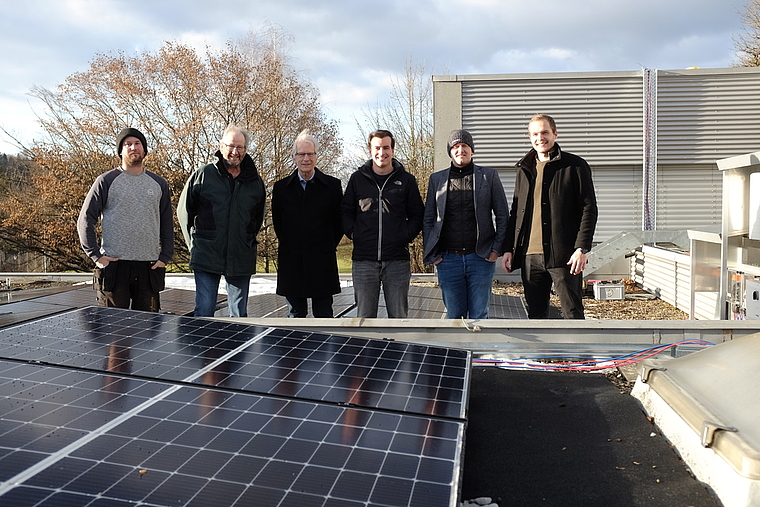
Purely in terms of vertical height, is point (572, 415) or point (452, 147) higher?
point (452, 147)

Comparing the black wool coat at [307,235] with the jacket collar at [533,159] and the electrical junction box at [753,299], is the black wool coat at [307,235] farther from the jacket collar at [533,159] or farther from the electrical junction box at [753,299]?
the electrical junction box at [753,299]

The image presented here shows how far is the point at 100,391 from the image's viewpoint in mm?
1800

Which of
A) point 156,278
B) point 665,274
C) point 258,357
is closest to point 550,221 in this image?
point 258,357

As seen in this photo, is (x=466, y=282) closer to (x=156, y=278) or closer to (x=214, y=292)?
(x=214, y=292)

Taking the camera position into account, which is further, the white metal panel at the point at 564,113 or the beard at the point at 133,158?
the white metal panel at the point at 564,113

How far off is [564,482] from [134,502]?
115 cm

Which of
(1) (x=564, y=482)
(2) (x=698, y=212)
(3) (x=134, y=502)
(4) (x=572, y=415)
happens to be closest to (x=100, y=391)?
(3) (x=134, y=502)

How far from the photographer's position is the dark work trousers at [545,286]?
13.2 feet

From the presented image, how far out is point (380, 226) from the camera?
14.3 feet

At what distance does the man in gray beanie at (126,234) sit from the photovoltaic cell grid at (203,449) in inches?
91.6

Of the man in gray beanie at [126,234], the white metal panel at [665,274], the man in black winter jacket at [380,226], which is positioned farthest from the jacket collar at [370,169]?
the white metal panel at [665,274]

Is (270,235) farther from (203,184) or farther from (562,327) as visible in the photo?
(562,327)

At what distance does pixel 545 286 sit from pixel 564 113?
10.0m

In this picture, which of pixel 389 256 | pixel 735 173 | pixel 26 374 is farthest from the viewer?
pixel 735 173
